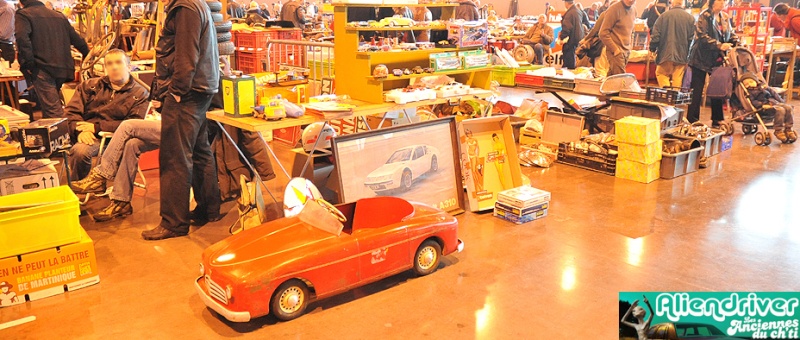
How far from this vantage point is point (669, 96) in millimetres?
7285

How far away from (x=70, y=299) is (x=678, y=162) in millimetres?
5554

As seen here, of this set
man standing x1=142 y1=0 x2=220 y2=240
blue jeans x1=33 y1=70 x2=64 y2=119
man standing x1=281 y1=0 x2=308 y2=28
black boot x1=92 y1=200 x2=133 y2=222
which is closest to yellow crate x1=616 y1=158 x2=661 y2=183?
man standing x1=142 y1=0 x2=220 y2=240

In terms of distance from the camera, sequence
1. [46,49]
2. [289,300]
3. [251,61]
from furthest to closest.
Answer: [251,61] < [46,49] < [289,300]

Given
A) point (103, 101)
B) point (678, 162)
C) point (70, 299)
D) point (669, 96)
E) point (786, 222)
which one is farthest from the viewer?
point (669, 96)

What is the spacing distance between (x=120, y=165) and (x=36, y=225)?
4.79 feet

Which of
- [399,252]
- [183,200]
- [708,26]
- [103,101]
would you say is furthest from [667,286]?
[708,26]

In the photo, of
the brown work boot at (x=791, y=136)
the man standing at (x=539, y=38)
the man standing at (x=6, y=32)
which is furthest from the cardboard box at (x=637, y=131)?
the man standing at (x=6, y=32)

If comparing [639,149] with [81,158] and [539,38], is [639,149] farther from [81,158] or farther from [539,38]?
[539,38]

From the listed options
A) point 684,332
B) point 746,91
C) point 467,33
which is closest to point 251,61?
point 467,33

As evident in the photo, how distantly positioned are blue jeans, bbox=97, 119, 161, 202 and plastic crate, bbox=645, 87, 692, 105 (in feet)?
16.7

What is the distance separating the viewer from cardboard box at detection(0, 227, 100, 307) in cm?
401

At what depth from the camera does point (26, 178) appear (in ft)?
16.0

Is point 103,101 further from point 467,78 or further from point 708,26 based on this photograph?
point 708,26

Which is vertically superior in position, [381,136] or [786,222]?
[381,136]
